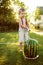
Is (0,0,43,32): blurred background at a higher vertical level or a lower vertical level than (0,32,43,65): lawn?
higher

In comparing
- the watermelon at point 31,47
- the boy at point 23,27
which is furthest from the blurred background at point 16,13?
the watermelon at point 31,47

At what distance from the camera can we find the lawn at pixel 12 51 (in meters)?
4.57

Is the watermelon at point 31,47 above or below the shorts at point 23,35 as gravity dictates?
below

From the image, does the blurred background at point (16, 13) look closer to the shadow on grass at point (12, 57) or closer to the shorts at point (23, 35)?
the shorts at point (23, 35)

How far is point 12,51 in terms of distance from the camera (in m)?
4.59

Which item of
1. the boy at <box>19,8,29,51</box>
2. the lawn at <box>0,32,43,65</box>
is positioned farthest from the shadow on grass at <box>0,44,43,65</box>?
the boy at <box>19,8,29,51</box>

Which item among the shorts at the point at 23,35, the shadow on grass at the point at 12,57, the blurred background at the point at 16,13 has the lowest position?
the shadow on grass at the point at 12,57

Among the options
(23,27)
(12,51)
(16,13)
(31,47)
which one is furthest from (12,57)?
(16,13)

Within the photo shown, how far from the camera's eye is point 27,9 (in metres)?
4.57

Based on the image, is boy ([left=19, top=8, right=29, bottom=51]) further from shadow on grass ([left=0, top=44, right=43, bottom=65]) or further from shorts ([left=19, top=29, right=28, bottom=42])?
shadow on grass ([left=0, top=44, right=43, bottom=65])

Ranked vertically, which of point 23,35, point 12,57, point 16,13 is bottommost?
point 12,57

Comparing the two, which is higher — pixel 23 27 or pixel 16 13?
pixel 16 13

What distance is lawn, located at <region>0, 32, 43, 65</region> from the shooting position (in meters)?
4.57

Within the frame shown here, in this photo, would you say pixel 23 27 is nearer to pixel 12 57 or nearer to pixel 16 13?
pixel 16 13
